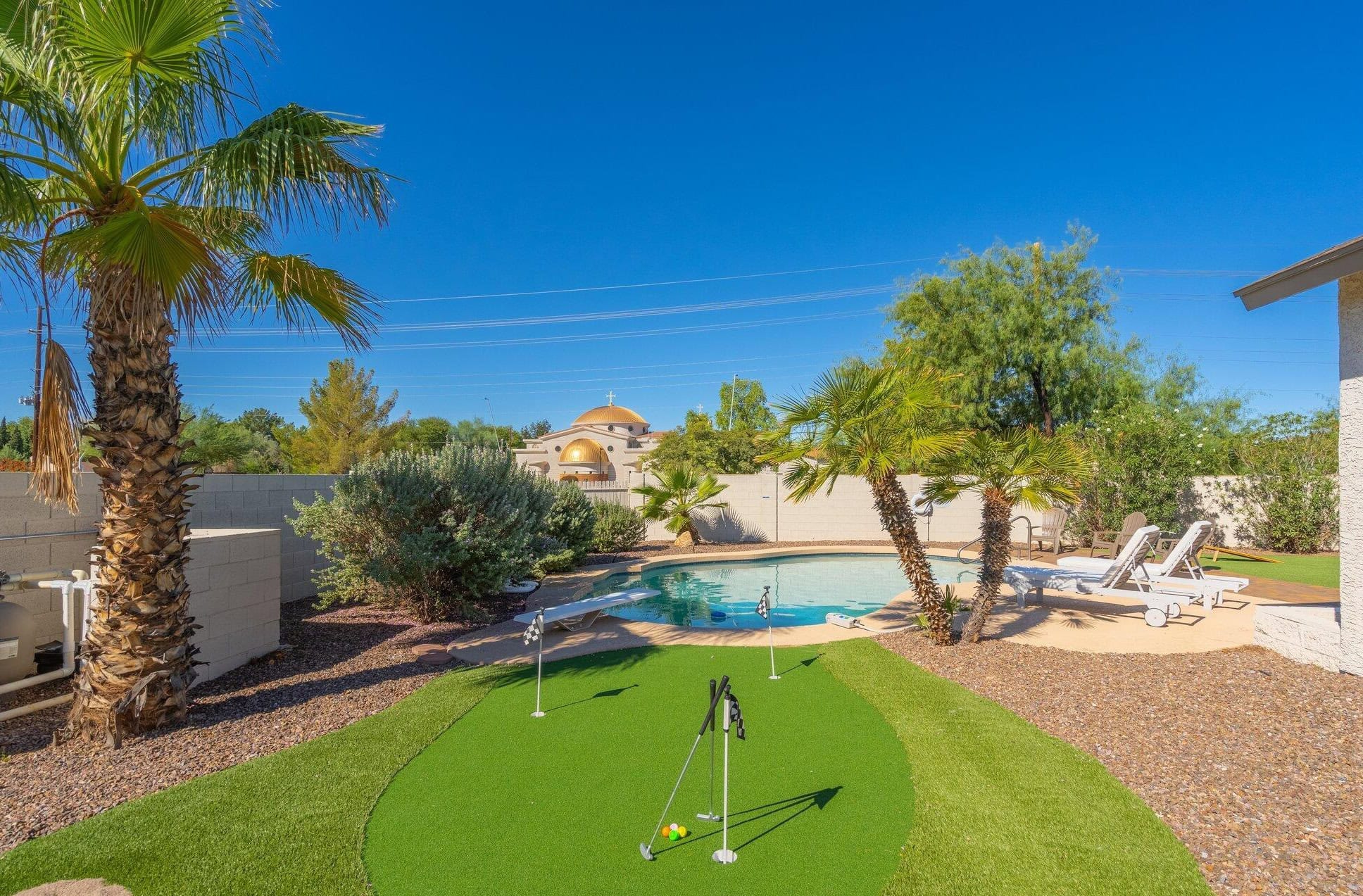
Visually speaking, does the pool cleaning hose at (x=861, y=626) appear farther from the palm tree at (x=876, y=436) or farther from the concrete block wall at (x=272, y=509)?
the concrete block wall at (x=272, y=509)

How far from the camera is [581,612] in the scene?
8.96 metres

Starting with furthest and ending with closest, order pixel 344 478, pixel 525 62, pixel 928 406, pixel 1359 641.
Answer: pixel 525 62, pixel 344 478, pixel 928 406, pixel 1359 641

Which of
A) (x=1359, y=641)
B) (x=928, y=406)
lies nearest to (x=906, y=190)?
(x=928, y=406)

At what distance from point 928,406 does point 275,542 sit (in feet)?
25.3

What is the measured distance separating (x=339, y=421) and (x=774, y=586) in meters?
31.1

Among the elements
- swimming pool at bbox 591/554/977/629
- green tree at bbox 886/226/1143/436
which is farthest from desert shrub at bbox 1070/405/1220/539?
green tree at bbox 886/226/1143/436

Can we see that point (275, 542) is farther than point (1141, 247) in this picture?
No

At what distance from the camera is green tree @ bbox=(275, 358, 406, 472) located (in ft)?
118

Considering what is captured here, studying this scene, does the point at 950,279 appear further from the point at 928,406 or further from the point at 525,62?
the point at 928,406

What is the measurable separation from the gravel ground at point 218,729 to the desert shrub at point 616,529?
890cm

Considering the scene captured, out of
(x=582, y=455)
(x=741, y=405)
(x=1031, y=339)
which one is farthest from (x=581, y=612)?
(x=741, y=405)

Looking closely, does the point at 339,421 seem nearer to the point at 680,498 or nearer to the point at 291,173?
the point at 680,498

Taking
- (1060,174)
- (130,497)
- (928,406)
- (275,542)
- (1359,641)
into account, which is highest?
(1060,174)

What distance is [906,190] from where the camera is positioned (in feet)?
78.8
